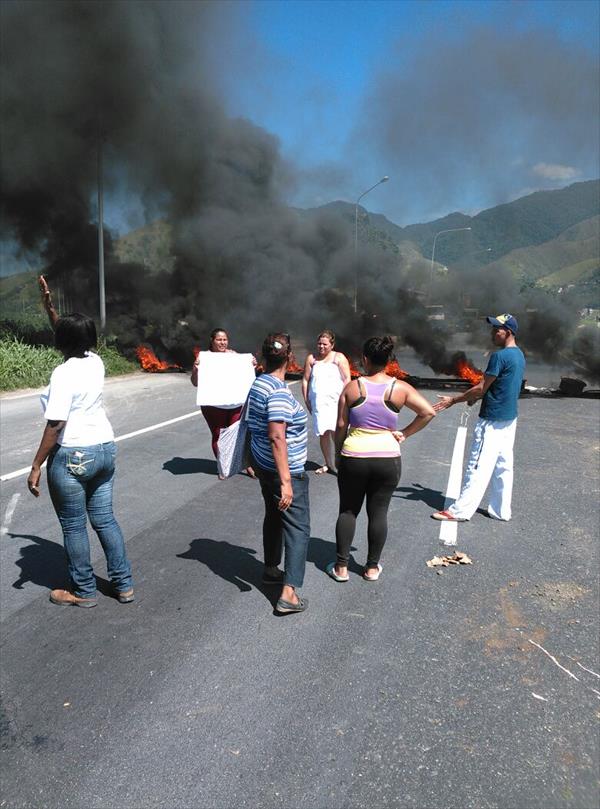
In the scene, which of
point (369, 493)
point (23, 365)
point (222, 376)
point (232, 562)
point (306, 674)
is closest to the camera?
point (306, 674)

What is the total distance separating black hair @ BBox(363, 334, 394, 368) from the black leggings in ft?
1.89

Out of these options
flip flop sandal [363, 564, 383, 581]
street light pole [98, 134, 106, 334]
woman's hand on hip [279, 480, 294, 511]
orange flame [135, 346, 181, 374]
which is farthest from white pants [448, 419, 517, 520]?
street light pole [98, 134, 106, 334]

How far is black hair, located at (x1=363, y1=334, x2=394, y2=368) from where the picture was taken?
11.3 ft

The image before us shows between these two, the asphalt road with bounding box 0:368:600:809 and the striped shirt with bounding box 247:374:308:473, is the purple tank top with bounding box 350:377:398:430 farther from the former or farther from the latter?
the asphalt road with bounding box 0:368:600:809

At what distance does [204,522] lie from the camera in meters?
4.74

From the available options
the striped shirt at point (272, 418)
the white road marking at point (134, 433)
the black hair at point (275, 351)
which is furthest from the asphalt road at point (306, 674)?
the black hair at point (275, 351)

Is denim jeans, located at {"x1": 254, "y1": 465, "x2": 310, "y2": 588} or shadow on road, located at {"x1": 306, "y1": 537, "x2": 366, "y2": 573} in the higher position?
denim jeans, located at {"x1": 254, "y1": 465, "x2": 310, "y2": 588}

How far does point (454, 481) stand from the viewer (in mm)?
6102

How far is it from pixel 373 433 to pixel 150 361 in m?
16.0

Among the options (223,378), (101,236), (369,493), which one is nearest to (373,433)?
(369,493)

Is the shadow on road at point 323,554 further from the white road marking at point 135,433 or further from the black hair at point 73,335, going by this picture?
the white road marking at point 135,433

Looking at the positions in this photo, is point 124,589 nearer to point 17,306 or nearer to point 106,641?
point 106,641

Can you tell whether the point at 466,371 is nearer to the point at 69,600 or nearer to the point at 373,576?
the point at 373,576

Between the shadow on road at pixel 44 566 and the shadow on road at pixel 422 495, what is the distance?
288 cm
